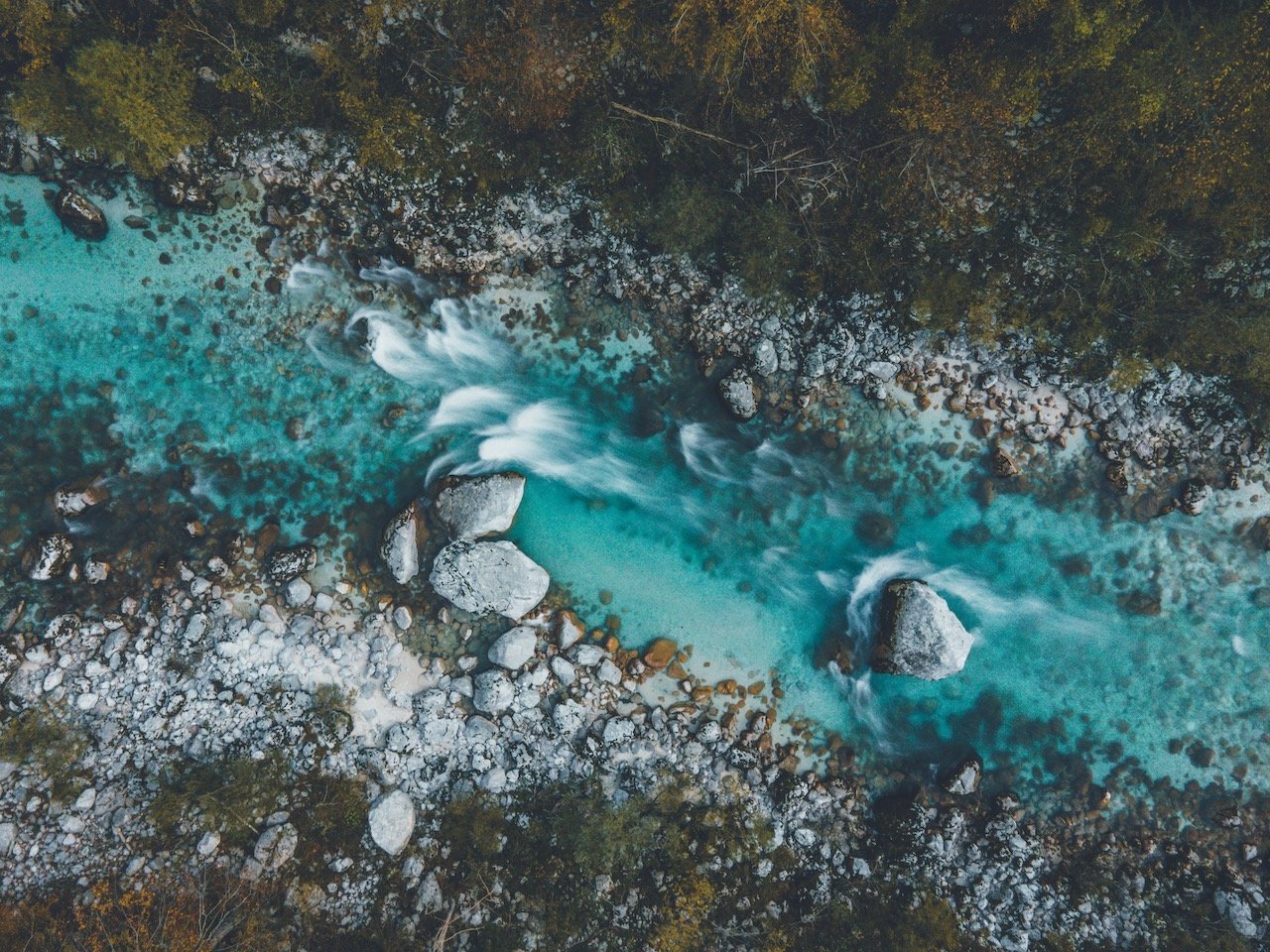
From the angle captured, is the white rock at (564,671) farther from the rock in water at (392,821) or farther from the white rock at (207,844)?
the white rock at (207,844)

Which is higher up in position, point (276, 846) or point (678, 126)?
point (678, 126)

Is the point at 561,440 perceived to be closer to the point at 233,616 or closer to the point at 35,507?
the point at 233,616

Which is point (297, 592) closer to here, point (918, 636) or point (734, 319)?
point (734, 319)

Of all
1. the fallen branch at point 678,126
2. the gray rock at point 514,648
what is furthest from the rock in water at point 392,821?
the fallen branch at point 678,126

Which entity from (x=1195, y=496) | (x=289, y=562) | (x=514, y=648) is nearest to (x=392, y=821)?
(x=514, y=648)

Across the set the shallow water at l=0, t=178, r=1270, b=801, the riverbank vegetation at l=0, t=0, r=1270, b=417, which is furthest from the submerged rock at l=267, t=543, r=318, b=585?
the riverbank vegetation at l=0, t=0, r=1270, b=417

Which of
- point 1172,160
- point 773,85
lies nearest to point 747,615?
point 773,85

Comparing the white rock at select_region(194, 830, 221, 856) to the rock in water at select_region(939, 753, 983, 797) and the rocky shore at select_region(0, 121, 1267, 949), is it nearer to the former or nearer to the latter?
the rocky shore at select_region(0, 121, 1267, 949)
